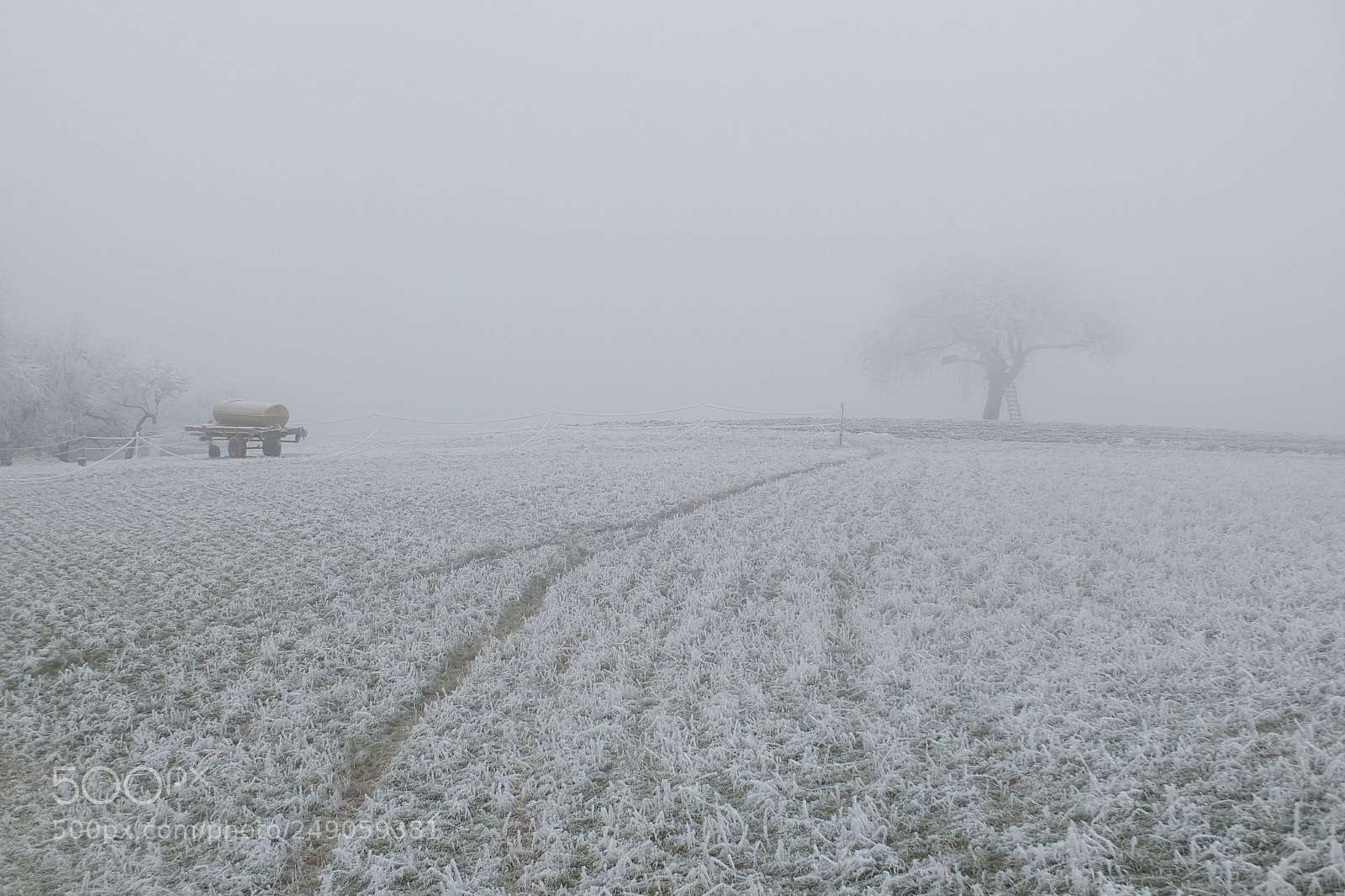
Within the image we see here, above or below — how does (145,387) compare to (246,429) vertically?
above

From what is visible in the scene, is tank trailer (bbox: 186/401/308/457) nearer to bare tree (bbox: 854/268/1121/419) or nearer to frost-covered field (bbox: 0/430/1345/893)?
frost-covered field (bbox: 0/430/1345/893)

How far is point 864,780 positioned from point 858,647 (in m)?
1.22

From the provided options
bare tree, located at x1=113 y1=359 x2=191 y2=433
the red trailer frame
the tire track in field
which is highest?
bare tree, located at x1=113 y1=359 x2=191 y2=433

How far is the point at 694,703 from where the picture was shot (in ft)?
11.7

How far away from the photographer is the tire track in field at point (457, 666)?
109 inches

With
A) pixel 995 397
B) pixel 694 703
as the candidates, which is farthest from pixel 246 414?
pixel 995 397

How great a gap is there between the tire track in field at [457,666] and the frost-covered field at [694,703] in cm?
2

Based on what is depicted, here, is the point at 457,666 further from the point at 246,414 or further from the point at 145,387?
the point at 145,387

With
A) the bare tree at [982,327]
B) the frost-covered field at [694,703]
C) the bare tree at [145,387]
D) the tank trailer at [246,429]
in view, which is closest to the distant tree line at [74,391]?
the bare tree at [145,387]

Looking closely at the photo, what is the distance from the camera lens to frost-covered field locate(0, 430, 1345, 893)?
2.55 meters

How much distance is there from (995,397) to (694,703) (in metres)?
26.9

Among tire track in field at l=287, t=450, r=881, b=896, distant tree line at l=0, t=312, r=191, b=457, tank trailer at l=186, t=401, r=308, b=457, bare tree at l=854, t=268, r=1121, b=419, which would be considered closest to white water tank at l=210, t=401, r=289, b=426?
tank trailer at l=186, t=401, r=308, b=457

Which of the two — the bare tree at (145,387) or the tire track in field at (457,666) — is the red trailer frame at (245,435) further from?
the bare tree at (145,387)

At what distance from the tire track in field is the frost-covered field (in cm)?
2
